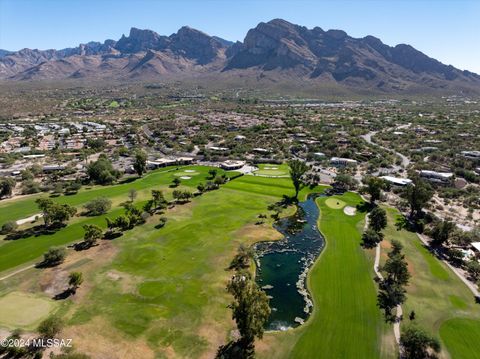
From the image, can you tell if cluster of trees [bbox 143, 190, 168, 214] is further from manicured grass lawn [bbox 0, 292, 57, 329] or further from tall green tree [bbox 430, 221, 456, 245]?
tall green tree [bbox 430, 221, 456, 245]

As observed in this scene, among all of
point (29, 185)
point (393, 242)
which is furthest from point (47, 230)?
point (393, 242)

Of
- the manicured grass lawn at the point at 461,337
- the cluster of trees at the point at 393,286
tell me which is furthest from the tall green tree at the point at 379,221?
the manicured grass lawn at the point at 461,337

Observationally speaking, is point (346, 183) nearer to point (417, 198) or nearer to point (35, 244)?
point (417, 198)

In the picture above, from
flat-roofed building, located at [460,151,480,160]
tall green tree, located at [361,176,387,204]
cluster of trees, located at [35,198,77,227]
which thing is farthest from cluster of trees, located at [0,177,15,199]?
flat-roofed building, located at [460,151,480,160]

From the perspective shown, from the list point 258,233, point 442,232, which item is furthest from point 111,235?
point 442,232

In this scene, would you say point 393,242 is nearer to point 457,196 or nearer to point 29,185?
point 457,196
